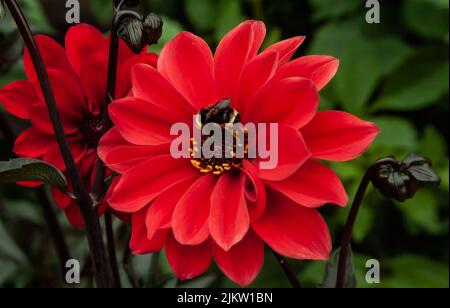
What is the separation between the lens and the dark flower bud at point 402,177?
0.33 meters

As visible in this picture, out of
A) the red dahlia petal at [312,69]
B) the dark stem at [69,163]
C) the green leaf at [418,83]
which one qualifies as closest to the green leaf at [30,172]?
the dark stem at [69,163]

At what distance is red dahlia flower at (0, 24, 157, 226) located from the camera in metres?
0.38

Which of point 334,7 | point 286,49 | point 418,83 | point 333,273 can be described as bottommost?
point 333,273

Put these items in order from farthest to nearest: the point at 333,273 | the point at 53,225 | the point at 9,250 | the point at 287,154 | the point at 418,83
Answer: the point at 418,83 < the point at 9,250 < the point at 53,225 < the point at 333,273 < the point at 287,154

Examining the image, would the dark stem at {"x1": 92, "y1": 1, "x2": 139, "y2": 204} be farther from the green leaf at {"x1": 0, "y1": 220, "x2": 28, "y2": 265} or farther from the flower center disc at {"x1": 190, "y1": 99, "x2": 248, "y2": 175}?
the green leaf at {"x1": 0, "y1": 220, "x2": 28, "y2": 265}

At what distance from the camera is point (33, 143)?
39cm

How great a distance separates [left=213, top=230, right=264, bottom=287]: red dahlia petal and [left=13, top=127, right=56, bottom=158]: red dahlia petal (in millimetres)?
113

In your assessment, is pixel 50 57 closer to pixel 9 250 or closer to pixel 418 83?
pixel 9 250

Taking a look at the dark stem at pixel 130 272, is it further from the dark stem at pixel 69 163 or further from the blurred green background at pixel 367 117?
the blurred green background at pixel 367 117

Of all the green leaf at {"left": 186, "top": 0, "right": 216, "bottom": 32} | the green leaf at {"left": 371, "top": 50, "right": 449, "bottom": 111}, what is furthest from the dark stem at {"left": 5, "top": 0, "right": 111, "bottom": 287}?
the green leaf at {"left": 186, "top": 0, "right": 216, "bottom": 32}

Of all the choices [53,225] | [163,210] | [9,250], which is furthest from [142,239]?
[9,250]

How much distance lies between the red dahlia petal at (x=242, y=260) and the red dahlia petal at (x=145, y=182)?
0.04 meters

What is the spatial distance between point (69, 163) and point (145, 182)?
46mm
